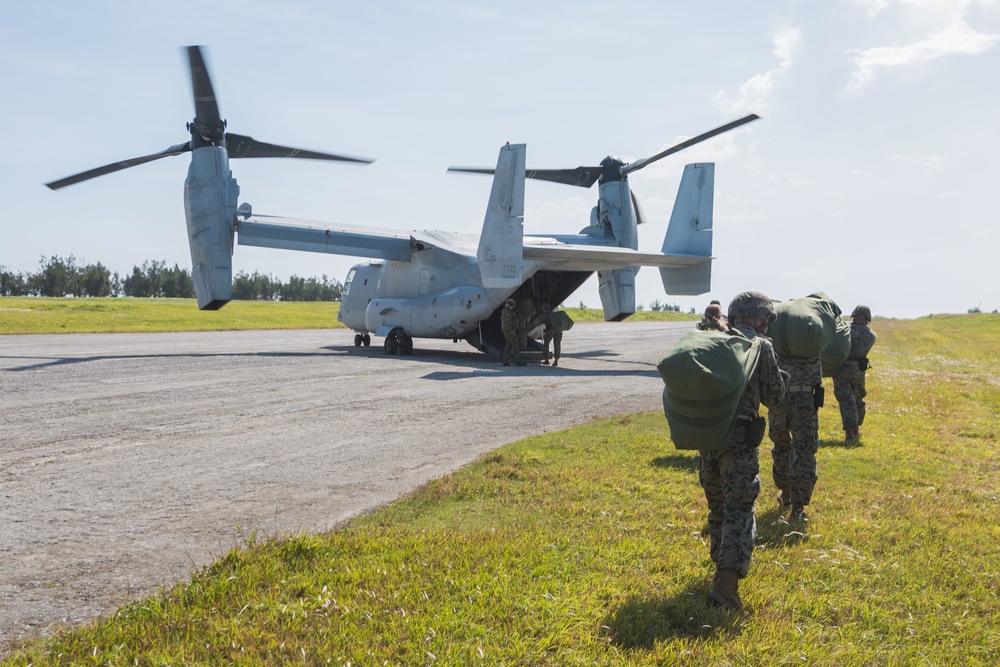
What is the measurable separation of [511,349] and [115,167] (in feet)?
43.8

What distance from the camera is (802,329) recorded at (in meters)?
6.94

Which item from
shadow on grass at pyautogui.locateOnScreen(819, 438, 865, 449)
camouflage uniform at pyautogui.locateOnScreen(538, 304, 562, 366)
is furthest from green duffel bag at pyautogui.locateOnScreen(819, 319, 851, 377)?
camouflage uniform at pyautogui.locateOnScreen(538, 304, 562, 366)

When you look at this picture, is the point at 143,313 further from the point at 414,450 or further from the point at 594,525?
the point at 594,525

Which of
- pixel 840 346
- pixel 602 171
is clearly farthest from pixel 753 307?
pixel 602 171

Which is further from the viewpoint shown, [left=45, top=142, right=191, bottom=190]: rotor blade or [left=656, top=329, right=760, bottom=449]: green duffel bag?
[left=45, top=142, right=191, bottom=190]: rotor blade

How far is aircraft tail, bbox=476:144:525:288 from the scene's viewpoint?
1939cm

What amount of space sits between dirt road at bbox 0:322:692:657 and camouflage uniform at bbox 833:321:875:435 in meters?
3.53

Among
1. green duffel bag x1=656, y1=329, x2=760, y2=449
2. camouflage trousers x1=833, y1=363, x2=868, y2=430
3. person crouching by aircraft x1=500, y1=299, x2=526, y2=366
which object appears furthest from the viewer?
person crouching by aircraft x1=500, y1=299, x2=526, y2=366

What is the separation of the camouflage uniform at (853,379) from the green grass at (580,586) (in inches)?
95.8

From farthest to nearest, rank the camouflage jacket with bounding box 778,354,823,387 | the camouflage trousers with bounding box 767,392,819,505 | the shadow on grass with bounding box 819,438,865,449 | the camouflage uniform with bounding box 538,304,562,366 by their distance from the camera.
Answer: the camouflage uniform with bounding box 538,304,562,366, the shadow on grass with bounding box 819,438,865,449, the camouflage jacket with bounding box 778,354,823,387, the camouflage trousers with bounding box 767,392,819,505

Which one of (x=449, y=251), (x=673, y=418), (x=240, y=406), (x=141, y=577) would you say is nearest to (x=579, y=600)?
(x=673, y=418)

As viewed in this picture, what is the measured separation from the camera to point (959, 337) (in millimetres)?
46438

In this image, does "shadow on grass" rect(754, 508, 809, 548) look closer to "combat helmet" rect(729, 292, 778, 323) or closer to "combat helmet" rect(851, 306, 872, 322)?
"combat helmet" rect(729, 292, 778, 323)

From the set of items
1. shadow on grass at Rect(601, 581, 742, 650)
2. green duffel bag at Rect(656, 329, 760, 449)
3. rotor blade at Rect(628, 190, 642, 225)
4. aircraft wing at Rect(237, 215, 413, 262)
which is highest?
rotor blade at Rect(628, 190, 642, 225)
